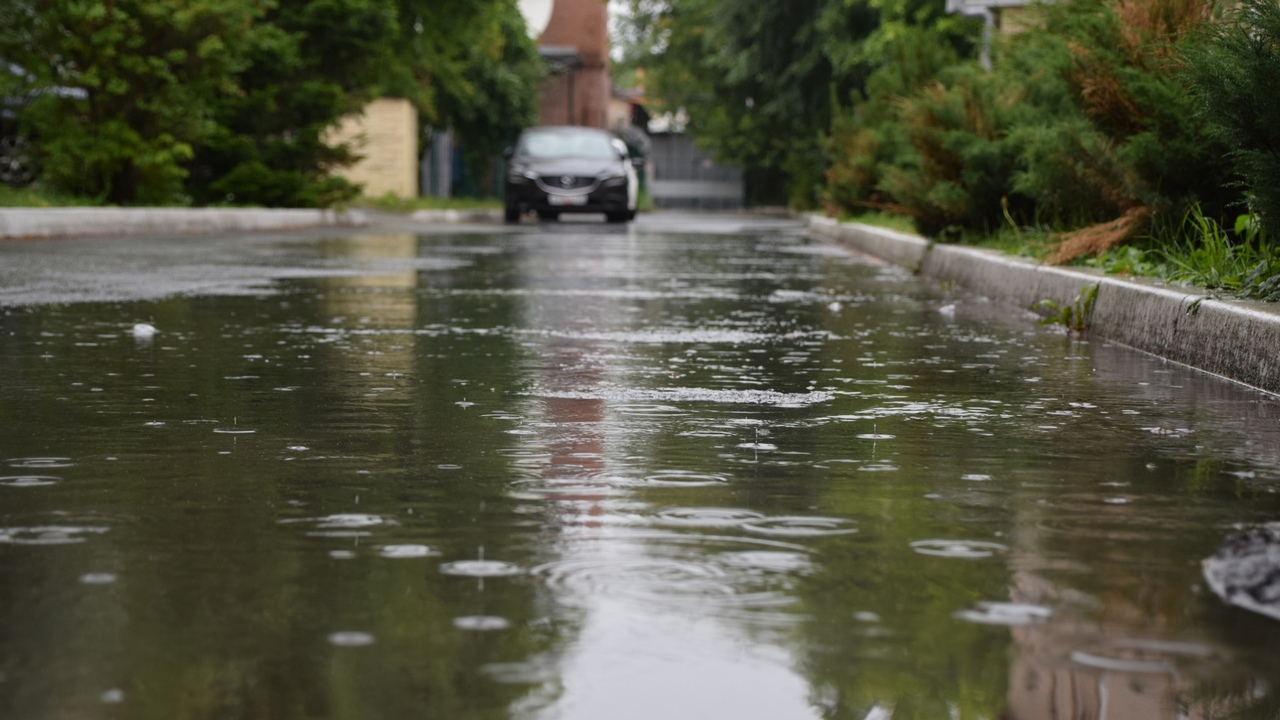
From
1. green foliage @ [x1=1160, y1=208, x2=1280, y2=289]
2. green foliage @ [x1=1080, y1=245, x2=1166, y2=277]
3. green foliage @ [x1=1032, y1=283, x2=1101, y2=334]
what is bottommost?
green foliage @ [x1=1032, y1=283, x2=1101, y2=334]

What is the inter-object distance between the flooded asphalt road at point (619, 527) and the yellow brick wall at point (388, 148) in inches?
1282

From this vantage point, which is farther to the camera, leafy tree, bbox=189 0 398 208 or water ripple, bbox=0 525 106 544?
leafy tree, bbox=189 0 398 208

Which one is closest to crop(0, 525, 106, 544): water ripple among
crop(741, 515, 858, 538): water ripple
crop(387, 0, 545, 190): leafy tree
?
crop(741, 515, 858, 538): water ripple

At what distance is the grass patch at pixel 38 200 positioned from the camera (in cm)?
2053

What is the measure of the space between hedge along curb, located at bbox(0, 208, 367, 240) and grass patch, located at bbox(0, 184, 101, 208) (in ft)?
2.65

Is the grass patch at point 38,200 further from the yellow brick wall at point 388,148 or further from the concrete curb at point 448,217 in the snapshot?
the yellow brick wall at point 388,148

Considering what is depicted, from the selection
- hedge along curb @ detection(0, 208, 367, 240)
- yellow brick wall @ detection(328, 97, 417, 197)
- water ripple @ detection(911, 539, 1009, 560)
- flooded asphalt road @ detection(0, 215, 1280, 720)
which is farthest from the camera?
yellow brick wall @ detection(328, 97, 417, 197)

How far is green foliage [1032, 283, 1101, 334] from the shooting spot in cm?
973

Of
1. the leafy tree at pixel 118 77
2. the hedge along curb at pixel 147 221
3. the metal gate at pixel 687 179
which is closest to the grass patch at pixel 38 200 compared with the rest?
the leafy tree at pixel 118 77

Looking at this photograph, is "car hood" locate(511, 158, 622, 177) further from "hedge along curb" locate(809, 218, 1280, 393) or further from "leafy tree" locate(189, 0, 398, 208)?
"hedge along curb" locate(809, 218, 1280, 393)

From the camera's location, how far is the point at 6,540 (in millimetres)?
3912

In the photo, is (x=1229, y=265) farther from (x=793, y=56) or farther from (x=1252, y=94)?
(x=793, y=56)

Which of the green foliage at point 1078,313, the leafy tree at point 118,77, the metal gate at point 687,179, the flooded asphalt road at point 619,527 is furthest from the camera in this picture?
the metal gate at point 687,179

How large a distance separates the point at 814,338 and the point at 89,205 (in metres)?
15.0
